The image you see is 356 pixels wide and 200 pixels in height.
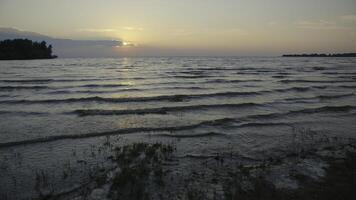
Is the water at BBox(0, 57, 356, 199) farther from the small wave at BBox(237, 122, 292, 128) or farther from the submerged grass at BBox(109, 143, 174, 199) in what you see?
the submerged grass at BBox(109, 143, 174, 199)

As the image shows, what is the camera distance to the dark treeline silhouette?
108m

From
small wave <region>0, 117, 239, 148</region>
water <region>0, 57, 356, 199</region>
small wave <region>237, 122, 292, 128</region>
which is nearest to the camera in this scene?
water <region>0, 57, 356, 199</region>

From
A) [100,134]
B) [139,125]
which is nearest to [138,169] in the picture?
[100,134]

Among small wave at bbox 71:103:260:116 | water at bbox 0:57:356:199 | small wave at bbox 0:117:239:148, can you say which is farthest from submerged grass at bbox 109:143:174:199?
small wave at bbox 71:103:260:116

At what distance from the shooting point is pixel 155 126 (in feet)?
42.1

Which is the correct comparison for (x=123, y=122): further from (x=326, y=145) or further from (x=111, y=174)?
(x=326, y=145)

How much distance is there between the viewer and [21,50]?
115 meters

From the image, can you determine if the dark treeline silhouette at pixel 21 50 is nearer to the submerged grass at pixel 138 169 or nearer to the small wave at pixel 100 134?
the small wave at pixel 100 134

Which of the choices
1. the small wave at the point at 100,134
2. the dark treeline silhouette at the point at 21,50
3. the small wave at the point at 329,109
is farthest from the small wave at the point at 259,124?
the dark treeline silhouette at the point at 21,50

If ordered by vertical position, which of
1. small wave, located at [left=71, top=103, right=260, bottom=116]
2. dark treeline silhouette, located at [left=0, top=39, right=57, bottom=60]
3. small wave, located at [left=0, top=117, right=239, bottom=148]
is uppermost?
dark treeline silhouette, located at [left=0, top=39, right=57, bottom=60]

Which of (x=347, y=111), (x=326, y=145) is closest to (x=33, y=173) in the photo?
(x=326, y=145)

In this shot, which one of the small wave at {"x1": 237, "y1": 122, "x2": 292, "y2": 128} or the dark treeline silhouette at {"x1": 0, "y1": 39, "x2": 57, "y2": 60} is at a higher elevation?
the dark treeline silhouette at {"x1": 0, "y1": 39, "x2": 57, "y2": 60}

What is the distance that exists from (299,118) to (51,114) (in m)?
12.5

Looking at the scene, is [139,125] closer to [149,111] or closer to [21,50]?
[149,111]
